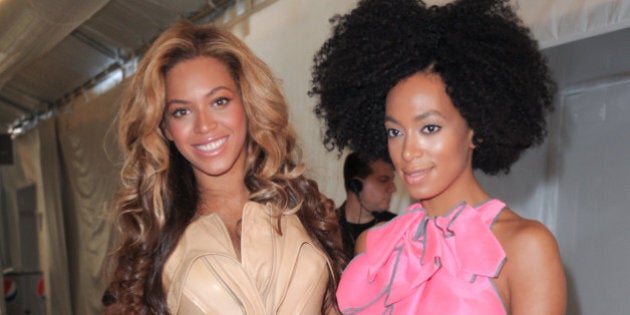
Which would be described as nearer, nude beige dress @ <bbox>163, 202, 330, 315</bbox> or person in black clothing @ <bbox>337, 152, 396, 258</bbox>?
nude beige dress @ <bbox>163, 202, 330, 315</bbox>

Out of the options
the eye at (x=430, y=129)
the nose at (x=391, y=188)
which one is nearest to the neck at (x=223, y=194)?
the eye at (x=430, y=129)

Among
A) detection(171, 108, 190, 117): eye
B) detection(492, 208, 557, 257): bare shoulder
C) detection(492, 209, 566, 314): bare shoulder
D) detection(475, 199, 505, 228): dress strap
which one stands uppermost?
detection(171, 108, 190, 117): eye

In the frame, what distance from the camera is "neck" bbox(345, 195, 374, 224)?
4.10m

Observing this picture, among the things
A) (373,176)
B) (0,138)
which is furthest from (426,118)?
(0,138)

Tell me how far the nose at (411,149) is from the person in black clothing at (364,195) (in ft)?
6.71

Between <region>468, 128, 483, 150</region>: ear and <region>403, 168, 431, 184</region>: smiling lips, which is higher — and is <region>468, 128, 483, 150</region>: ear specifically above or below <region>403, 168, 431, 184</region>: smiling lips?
above

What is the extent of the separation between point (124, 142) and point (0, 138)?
20.9ft

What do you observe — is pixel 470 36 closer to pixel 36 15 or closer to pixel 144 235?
pixel 144 235

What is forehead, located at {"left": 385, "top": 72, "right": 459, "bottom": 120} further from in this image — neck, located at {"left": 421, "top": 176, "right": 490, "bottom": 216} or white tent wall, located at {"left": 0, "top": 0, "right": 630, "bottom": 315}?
white tent wall, located at {"left": 0, "top": 0, "right": 630, "bottom": 315}

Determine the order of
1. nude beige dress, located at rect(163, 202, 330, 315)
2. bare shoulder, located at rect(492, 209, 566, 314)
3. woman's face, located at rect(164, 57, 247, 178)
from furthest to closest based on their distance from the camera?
woman's face, located at rect(164, 57, 247, 178), nude beige dress, located at rect(163, 202, 330, 315), bare shoulder, located at rect(492, 209, 566, 314)

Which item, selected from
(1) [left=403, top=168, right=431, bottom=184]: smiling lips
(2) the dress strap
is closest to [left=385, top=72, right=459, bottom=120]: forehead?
(1) [left=403, top=168, right=431, bottom=184]: smiling lips

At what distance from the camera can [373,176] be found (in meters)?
4.12

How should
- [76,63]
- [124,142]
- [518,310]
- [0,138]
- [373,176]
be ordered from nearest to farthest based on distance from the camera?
1. [518,310]
2. [124,142]
3. [373,176]
4. [76,63]
5. [0,138]

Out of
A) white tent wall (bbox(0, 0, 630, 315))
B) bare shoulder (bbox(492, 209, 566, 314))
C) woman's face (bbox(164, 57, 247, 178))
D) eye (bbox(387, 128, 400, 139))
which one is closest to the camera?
Answer: bare shoulder (bbox(492, 209, 566, 314))
